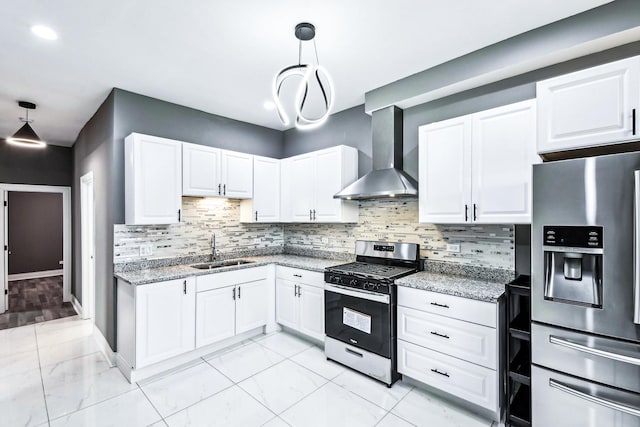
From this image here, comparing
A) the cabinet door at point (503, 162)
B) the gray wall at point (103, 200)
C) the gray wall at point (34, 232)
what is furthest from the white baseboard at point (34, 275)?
the cabinet door at point (503, 162)

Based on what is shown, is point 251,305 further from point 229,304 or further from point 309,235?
point 309,235

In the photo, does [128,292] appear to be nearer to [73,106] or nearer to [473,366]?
[73,106]

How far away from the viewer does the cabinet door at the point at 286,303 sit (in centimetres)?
364

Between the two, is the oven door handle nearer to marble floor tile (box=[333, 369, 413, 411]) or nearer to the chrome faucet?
marble floor tile (box=[333, 369, 413, 411])

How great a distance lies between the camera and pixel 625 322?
161 cm

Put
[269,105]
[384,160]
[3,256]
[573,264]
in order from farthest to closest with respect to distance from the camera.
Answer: [3,256], [269,105], [384,160], [573,264]

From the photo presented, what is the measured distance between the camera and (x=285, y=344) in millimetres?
3547

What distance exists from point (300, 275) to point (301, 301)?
29 centimetres

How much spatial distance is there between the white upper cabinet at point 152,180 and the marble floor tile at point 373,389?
231 cm

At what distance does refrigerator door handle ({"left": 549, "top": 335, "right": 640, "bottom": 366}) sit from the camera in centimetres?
157

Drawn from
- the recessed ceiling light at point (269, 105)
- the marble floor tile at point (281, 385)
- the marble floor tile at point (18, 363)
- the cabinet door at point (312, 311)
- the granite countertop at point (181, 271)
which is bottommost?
the marble floor tile at point (281, 385)

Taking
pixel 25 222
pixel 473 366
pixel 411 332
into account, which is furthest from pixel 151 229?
pixel 25 222

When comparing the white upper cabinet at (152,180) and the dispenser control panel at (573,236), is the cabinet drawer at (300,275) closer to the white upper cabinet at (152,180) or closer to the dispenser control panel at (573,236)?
the white upper cabinet at (152,180)

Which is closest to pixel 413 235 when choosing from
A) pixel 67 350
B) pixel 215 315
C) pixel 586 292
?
pixel 586 292
